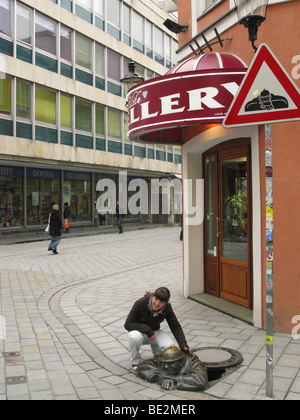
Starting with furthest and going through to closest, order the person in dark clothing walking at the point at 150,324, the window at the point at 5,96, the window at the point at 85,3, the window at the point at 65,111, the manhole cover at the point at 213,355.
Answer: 1. the window at the point at 85,3
2. the window at the point at 65,111
3. the window at the point at 5,96
4. the manhole cover at the point at 213,355
5. the person in dark clothing walking at the point at 150,324

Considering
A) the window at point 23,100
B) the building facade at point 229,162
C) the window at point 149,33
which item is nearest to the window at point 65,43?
the window at point 23,100

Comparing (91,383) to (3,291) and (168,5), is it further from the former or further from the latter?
(168,5)

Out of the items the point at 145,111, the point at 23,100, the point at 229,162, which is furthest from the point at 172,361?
the point at 23,100

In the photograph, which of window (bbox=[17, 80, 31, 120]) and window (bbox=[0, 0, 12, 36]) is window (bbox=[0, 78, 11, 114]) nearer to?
window (bbox=[17, 80, 31, 120])

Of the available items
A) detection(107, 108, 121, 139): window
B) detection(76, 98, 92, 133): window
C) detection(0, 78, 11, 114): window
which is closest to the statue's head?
detection(0, 78, 11, 114): window

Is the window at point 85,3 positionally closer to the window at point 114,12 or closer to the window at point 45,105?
the window at point 114,12

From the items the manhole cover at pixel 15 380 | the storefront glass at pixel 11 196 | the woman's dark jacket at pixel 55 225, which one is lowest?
the manhole cover at pixel 15 380

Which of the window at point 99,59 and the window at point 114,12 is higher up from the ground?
the window at point 114,12

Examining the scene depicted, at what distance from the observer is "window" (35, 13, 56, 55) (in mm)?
19664

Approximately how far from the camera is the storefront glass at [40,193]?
21.0 meters

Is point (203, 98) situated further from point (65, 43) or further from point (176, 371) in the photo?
point (65, 43)

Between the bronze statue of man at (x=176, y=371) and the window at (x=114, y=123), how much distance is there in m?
21.9

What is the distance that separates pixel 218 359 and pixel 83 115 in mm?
20252

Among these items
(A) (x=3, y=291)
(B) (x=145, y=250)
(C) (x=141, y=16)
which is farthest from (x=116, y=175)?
(A) (x=3, y=291)
